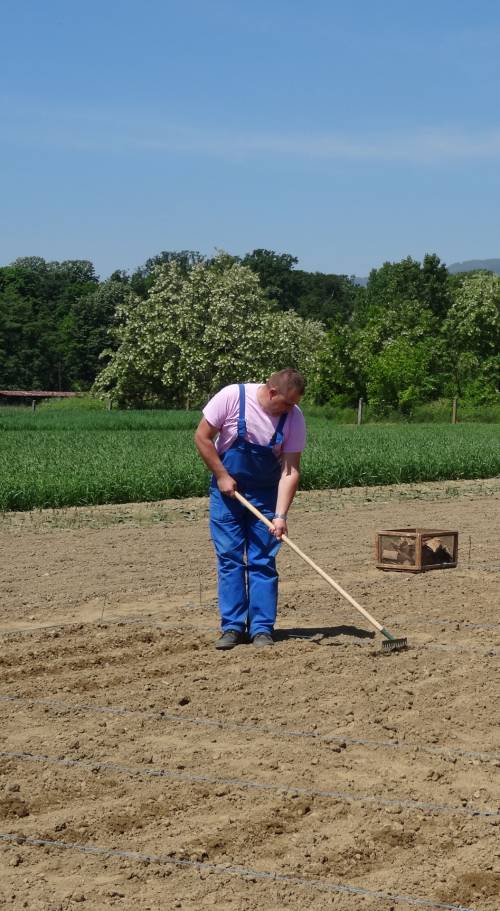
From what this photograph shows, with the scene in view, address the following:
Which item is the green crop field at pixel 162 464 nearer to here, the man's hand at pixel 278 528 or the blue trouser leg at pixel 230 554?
the blue trouser leg at pixel 230 554

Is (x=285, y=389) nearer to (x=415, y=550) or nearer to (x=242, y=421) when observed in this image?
(x=242, y=421)

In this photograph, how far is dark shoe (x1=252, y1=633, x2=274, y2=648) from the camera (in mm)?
7668

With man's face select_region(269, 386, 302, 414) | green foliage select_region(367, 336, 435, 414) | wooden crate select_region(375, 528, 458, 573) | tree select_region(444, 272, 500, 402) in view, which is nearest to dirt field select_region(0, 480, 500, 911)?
wooden crate select_region(375, 528, 458, 573)

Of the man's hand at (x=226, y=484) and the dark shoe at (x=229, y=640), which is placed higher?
the man's hand at (x=226, y=484)

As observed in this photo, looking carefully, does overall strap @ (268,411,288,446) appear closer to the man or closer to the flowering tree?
the man

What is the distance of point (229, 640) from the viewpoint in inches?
304

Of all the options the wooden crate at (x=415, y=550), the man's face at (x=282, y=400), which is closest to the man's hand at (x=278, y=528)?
the man's face at (x=282, y=400)

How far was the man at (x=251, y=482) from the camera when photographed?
7.57 metres

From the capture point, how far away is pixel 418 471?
22328 mm

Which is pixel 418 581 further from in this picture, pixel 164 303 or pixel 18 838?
pixel 164 303

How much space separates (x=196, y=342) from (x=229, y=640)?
1800 inches

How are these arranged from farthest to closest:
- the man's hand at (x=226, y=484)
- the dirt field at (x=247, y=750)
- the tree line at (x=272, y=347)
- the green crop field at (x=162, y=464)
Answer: the tree line at (x=272, y=347)
the green crop field at (x=162, y=464)
the man's hand at (x=226, y=484)
the dirt field at (x=247, y=750)

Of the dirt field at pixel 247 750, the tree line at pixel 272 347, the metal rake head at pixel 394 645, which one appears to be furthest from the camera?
the tree line at pixel 272 347

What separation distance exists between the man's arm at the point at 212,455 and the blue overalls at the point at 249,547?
0.42ft
